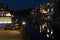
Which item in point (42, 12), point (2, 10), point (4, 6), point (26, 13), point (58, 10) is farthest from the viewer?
point (26, 13)

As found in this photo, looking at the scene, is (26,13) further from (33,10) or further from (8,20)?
(8,20)

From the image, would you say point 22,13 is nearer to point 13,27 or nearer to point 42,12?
point 42,12

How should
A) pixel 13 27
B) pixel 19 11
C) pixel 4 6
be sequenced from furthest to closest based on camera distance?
pixel 19 11, pixel 4 6, pixel 13 27

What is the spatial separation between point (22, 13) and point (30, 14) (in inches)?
131

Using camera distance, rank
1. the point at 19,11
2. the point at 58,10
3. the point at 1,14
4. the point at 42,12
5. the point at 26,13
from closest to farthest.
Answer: the point at 58,10
the point at 1,14
the point at 42,12
the point at 26,13
the point at 19,11

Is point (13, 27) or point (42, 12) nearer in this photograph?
point (13, 27)

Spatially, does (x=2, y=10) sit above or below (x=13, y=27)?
above

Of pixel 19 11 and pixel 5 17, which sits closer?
pixel 5 17

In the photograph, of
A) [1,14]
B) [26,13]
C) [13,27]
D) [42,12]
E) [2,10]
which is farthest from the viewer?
[26,13]

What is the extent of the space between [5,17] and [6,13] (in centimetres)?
125

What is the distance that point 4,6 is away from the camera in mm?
54062

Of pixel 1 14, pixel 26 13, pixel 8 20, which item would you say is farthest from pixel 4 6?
pixel 26 13

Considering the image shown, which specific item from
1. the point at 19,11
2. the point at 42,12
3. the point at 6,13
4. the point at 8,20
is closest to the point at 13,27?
the point at 8,20

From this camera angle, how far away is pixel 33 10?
85.6 meters
